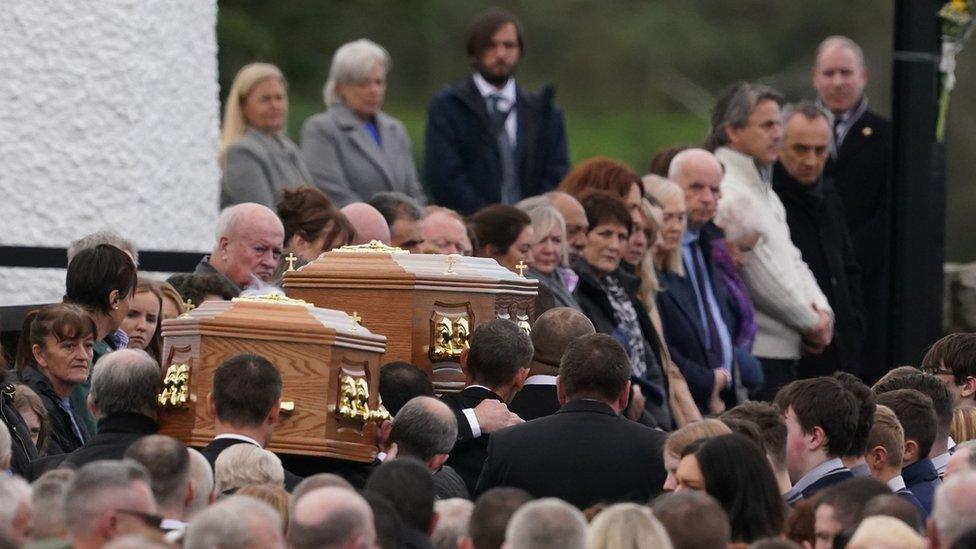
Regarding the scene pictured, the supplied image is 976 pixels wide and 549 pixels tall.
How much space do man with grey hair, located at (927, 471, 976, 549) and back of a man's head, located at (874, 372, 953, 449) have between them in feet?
9.50

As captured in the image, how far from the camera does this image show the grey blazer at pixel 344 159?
566 inches

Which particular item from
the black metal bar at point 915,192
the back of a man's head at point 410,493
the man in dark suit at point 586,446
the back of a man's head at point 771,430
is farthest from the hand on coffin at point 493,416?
the black metal bar at point 915,192

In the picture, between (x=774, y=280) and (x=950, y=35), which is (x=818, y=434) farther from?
(x=950, y=35)

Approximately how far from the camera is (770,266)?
1460cm

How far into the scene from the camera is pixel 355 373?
9383 mm

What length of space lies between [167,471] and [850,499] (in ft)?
7.23

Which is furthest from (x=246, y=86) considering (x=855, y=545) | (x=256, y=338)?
(x=855, y=545)

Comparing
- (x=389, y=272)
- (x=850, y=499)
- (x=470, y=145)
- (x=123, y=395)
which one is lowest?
(x=850, y=499)

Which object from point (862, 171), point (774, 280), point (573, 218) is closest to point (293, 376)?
point (573, 218)

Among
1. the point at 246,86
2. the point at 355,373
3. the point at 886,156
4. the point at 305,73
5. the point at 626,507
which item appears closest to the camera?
the point at 626,507

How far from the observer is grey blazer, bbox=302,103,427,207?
14.4m

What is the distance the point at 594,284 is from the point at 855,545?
18.7 feet

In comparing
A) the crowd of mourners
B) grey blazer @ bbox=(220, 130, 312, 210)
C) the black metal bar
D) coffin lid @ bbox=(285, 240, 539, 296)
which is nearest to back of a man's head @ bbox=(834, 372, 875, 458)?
the crowd of mourners

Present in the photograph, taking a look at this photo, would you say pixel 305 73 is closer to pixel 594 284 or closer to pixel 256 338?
pixel 594 284
